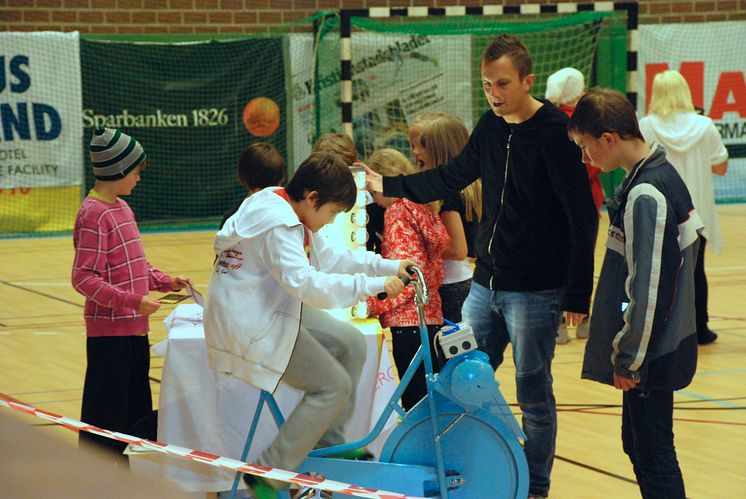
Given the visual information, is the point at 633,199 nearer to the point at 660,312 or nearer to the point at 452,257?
the point at 660,312

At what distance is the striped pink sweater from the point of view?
11.5ft

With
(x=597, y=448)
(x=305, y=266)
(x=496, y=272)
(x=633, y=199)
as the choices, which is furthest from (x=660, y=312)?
(x=597, y=448)

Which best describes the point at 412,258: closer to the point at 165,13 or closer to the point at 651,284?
the point at 651,284

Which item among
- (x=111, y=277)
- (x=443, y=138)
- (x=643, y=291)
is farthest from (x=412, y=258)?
(x=643, y=291)

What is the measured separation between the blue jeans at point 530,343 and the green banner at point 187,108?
9267 millimetres

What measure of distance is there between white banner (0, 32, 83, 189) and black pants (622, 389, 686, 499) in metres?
10.1

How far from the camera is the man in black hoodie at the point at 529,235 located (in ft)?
10.3

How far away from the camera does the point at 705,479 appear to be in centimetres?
380

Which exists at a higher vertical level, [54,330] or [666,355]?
[666,355]

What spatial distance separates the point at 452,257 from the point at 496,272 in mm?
740

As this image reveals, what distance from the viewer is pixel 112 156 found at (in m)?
3.69

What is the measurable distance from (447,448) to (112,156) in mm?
1602

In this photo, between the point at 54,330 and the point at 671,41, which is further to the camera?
the point at 671,41

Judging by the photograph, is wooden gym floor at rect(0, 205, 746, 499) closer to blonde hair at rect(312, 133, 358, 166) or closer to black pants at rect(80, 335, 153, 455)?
black pants at rect(80, 335, 153, 455)
